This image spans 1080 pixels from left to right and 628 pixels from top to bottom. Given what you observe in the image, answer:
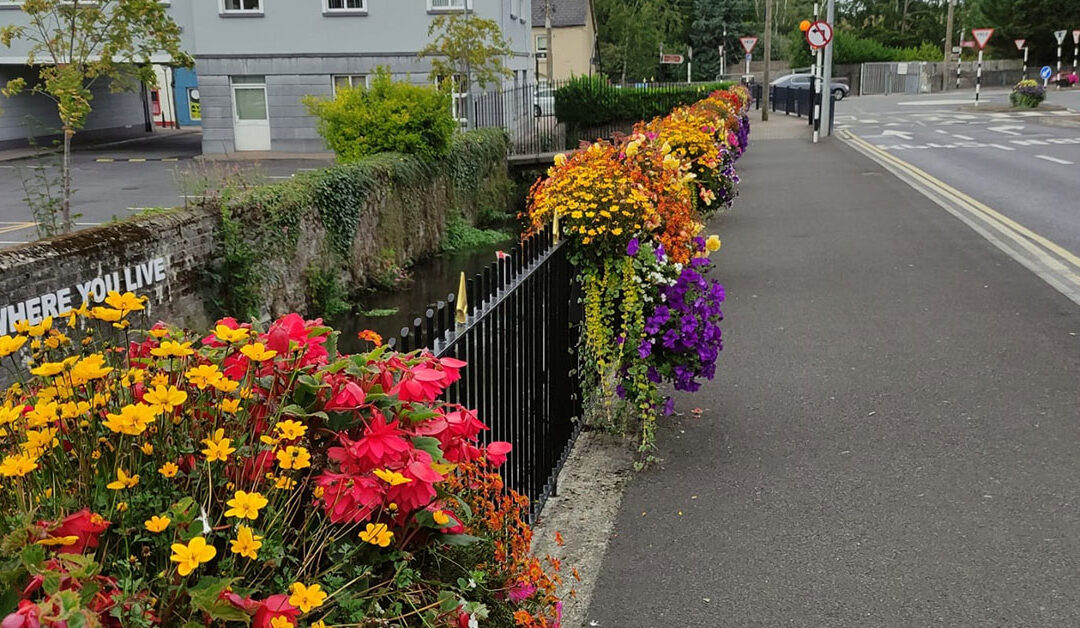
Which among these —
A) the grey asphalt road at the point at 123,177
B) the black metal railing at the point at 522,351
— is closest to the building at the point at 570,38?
the grey asphalt road at the point at 123,177

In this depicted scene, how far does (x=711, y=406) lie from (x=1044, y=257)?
642cm

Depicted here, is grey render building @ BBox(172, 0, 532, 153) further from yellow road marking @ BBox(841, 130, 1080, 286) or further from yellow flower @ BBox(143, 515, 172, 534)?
yellow flower @ BBox(143, 515, 172, 534)

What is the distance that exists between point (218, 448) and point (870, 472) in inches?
155

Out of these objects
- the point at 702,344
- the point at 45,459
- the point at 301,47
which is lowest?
the point at 702,344

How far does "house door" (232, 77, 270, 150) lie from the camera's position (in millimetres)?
29109

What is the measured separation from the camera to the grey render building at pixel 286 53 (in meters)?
28.3

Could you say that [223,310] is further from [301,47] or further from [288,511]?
[301,47]

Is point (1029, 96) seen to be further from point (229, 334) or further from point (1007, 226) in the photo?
point (229, 334)

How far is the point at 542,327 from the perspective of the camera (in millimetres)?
4941

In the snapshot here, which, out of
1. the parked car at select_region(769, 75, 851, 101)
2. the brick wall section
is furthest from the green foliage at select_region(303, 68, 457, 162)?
the parked car at select_region(769, 75, 851, 101)

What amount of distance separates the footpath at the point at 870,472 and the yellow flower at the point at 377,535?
1976 millimetres

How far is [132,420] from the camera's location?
1790mm

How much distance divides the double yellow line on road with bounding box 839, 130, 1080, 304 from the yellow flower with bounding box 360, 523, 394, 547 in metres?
8.44

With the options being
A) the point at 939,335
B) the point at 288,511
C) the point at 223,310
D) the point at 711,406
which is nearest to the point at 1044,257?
the point at 939,335
